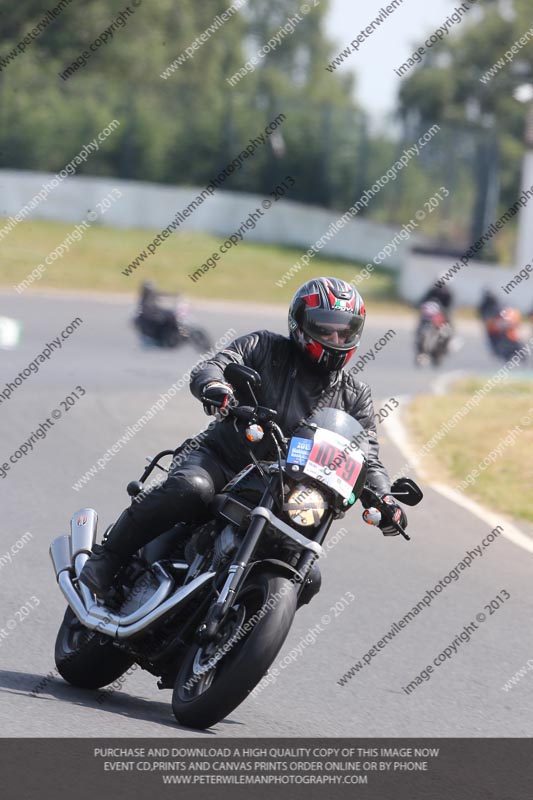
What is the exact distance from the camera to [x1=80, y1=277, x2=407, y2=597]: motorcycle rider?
554cm

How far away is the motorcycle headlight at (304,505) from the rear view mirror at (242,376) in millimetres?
441

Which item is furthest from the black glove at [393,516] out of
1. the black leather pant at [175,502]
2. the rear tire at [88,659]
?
the rear tire at [88,659]

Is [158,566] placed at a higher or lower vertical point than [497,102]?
higher

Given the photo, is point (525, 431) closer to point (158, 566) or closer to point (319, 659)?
point (319, 659)

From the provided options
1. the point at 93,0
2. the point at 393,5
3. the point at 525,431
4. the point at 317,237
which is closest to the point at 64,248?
the point at 317,237

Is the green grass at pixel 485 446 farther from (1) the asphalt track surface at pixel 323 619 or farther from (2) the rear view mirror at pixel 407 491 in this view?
(2) the rear view mirror at pixel 407 491

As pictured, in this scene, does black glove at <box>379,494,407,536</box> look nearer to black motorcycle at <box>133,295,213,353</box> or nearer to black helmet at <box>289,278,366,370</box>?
black helmet at <box>289,278,366,370</box>

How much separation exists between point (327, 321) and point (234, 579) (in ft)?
3.83

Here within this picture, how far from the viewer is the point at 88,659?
5.70m

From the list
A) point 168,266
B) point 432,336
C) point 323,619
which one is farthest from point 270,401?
point 168,266

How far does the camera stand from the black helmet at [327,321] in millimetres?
5598

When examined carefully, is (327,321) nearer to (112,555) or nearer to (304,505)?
(304,505)

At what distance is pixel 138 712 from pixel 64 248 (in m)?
32.6

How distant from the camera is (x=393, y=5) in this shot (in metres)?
22.1
